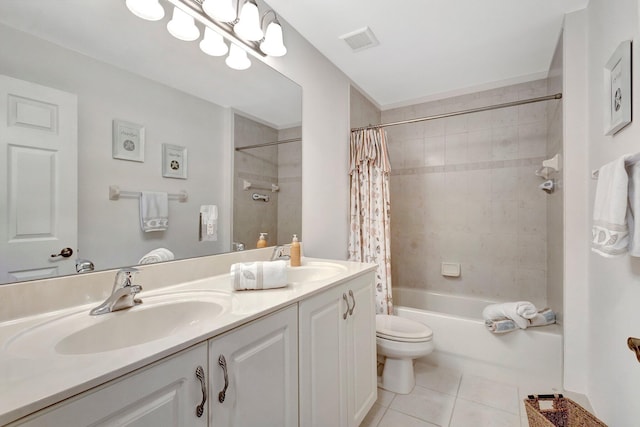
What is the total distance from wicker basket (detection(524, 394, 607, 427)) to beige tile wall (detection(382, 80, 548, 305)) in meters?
1.41

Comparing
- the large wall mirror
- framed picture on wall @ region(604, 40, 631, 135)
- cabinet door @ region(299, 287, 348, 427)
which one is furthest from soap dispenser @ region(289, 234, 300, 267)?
framed picture on wall @ region(604, 40, 631, 135)

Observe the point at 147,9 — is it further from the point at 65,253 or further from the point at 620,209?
the point at 620,209

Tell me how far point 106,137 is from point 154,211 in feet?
1.04

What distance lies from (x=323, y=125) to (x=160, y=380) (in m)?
1.93

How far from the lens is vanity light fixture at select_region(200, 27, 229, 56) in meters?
1.37

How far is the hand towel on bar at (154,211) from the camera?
1134 mm

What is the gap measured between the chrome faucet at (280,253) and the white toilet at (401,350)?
2.68ft

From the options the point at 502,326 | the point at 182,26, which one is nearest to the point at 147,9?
the point at 182,26

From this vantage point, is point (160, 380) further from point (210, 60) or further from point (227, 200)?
point (210, 60)

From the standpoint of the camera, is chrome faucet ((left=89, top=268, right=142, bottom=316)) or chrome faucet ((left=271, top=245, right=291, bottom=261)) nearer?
chrome faucet ((left=89, top=268, right=142, bottom=316))

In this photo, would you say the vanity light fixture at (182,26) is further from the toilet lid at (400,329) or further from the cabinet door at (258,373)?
the toilet lid at (400,329)

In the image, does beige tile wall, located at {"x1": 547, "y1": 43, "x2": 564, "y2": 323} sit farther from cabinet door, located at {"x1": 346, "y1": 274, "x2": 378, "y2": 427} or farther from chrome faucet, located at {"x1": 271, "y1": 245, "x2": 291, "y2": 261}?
chrome faucet, located at {"x1": 271, "y1": 245, "x2": 291, "y2": 261}

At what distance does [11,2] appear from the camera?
83 cm

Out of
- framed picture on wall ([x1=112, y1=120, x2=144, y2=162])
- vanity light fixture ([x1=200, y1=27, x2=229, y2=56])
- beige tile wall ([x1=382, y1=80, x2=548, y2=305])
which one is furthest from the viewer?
beige tile wall ([x1=382, y1=80, x2=548, y2=305])
